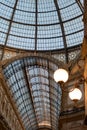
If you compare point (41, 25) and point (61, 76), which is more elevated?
point (41, 25)

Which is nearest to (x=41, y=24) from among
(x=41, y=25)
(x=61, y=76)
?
(x=41, y=25)

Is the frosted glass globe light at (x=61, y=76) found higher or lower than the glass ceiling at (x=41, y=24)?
lower

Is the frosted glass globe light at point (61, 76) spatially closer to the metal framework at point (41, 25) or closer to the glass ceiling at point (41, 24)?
the metal framework at point (41, 25)

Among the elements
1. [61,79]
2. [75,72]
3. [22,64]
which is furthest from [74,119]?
[61,79]

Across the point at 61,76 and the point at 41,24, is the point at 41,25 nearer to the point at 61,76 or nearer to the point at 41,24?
the point at 41,24

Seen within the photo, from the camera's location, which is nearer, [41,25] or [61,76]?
[61,76]

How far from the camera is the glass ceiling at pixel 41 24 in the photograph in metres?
36.9

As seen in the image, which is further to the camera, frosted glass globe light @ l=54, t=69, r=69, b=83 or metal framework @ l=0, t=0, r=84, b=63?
metal framework @ l=0, t=0, r=84, b=63

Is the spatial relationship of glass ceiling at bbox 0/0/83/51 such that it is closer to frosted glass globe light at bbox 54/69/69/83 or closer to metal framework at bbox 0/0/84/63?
metal framework at bbox 0/0/84/63

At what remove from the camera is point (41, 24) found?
38.2 meters

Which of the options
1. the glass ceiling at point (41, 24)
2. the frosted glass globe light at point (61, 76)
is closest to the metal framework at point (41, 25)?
the glass ceiling at point (41, 24)

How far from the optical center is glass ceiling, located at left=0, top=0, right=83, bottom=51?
36.9m

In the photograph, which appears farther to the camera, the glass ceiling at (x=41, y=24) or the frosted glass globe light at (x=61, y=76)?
the glass ceiling at (x=41, y=24)

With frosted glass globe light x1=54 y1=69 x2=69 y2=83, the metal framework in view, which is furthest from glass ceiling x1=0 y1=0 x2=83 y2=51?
frosted glass globe light x1=54 y1=69 x2=69 y2=83
